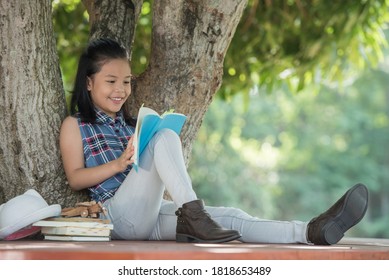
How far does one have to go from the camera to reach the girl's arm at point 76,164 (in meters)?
5.02

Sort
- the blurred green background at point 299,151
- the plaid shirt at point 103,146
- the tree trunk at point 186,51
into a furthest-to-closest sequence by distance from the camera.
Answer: the blurred green background at point 299,151
the tree trunk at point 186,51
the plaid shirt at point 103,146

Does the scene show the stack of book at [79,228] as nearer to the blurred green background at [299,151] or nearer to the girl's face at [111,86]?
the girl's face at [111,86]

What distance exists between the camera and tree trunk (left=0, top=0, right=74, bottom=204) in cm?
534

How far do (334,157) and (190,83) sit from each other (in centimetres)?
2374

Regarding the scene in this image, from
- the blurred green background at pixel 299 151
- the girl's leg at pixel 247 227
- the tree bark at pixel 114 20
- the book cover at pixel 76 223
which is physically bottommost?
the blurred green background at pixel 299 151

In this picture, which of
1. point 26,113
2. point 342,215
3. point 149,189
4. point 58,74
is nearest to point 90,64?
point 58,74

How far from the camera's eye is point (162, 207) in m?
5.18

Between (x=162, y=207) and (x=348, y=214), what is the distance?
1.06 meters

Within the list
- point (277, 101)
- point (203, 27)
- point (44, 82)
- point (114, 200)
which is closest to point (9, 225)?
point (114, 200)

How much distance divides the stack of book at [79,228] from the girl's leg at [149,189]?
252mm

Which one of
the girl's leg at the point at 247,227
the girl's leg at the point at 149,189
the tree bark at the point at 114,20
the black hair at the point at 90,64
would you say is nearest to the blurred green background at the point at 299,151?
the tree bark at the point at 114,20

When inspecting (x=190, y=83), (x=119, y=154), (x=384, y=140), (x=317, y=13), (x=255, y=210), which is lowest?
(x=255, y=210)

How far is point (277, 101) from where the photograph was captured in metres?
30.1
